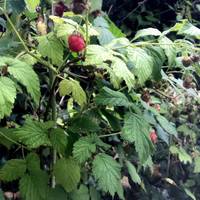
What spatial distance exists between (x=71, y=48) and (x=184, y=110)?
105 cm

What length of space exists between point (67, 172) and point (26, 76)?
0.94ft

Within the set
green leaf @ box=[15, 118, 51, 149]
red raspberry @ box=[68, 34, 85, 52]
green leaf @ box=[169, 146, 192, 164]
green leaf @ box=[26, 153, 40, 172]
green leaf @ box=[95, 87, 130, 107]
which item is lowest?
green leaf @ box=[169, 146, 192, 164]

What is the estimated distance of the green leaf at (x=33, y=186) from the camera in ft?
3.25

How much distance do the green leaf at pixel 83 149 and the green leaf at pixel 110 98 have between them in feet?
0.31

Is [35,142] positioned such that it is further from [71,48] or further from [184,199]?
[184,199]

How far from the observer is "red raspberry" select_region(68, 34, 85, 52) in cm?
93

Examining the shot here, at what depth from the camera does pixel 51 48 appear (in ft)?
→ 3.18

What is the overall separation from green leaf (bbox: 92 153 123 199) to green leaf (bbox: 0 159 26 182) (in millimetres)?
162

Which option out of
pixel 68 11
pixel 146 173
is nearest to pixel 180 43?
pixel 68 11

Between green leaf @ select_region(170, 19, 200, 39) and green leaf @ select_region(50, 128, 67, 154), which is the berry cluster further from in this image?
green leaf @ select_region(50, 128, 67, 154)

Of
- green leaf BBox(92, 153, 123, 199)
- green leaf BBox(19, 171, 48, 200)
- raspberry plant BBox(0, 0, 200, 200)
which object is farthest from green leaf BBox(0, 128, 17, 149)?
green leaf BBox(92, 153, 123, 199)

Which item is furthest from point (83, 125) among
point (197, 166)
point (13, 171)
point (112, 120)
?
point (197, 166)

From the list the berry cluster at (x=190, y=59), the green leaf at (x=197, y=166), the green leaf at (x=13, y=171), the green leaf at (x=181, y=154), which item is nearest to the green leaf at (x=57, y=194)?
the green leaf at (x=13, y=171)

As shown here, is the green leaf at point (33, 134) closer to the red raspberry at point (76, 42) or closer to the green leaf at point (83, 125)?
the green leaf at point (83, 125)
